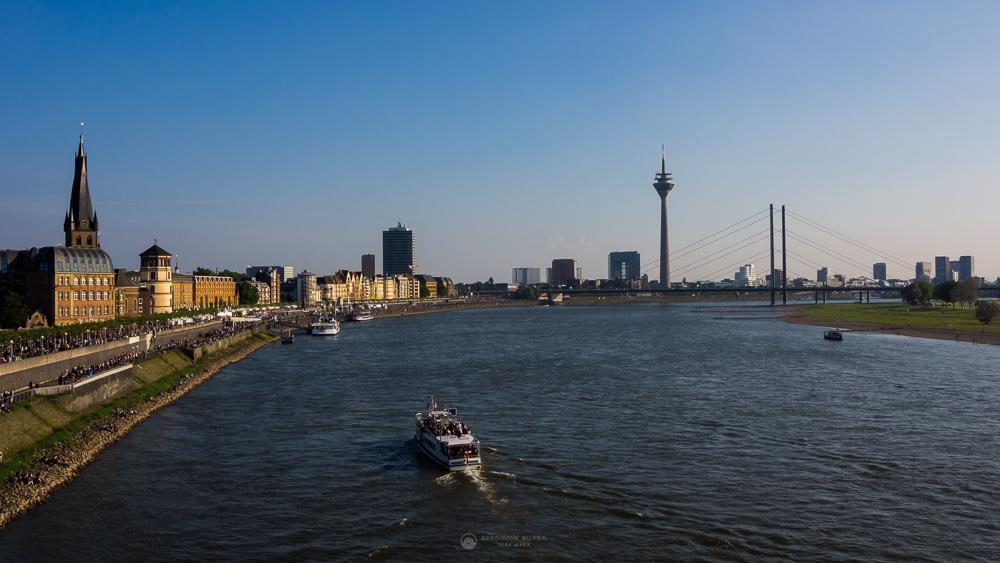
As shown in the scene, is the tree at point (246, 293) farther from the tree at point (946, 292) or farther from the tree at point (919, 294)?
the tree at point (919, 294)

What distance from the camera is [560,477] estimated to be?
28.2 m

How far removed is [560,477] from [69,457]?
2120cm

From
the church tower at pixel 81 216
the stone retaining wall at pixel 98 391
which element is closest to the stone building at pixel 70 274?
the church tower at pixel 81 216

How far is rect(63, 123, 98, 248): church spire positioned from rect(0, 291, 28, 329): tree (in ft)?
52.4

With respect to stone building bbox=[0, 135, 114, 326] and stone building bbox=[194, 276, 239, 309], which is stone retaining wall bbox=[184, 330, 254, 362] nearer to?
stone building bbox=[0, 135, 114, 326]

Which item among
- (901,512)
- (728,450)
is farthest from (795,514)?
(728,450)

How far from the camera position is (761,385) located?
51312 mm

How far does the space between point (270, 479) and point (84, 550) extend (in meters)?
7.70

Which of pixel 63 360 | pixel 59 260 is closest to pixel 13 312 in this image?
pixel 59 260

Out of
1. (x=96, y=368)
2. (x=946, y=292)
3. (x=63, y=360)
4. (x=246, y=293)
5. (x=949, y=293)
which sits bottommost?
(x=96, y=368)

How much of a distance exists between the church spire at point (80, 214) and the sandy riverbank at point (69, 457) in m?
46.6

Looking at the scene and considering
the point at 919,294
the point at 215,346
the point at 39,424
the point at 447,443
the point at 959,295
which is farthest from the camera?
the point at 919,294

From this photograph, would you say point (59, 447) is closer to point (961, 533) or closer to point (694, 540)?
point (694, 540)

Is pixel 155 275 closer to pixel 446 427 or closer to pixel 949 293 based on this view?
pixel 446 427
